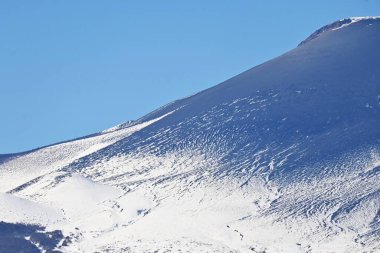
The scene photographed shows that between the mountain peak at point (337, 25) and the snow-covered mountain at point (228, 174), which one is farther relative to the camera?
the mountain peak at point (337, 25)

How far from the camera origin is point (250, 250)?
3137 inches

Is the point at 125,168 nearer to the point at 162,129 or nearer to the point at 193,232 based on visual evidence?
the point at 162,129

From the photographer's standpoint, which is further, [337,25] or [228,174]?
[337,25]

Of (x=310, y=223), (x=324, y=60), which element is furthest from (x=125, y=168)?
(x=324, y=60)

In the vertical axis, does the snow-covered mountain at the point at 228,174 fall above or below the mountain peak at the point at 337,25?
below

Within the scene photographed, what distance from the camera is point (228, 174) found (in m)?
101

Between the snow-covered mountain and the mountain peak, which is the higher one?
the mountain peak

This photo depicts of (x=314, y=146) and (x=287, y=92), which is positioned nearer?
(x=314, y=146)

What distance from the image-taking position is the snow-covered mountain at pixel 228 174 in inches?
3287

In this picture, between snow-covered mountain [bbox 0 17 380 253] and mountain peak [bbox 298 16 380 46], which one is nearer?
snow-covered mountain [bbox 0 17 380 253]

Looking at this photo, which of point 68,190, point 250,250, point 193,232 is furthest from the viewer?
point 68,190

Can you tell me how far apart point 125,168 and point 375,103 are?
99.4 feet

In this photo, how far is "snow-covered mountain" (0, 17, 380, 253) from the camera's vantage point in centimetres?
8350

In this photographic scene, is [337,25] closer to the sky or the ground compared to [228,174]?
closer to the sky
